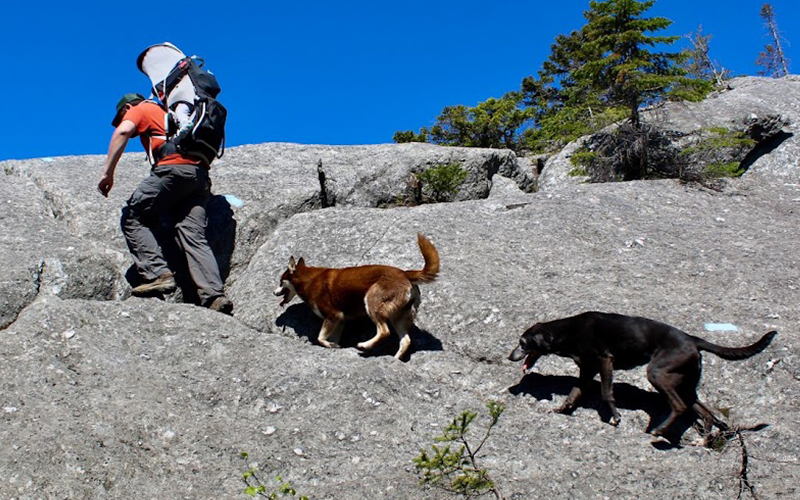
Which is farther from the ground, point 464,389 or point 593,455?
point 464,389

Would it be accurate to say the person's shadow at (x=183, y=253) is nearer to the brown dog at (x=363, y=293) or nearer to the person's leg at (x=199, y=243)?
the person's leg at (x=199, y=243)

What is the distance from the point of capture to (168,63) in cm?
1038

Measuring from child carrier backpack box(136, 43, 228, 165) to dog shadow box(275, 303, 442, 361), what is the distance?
2.49 metres

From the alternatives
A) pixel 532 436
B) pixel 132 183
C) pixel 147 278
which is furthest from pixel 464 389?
pixel 132 183

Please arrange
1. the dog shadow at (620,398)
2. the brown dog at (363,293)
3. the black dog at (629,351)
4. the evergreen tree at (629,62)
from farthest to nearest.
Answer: the evergreen tree at (629,62) → the brown dog at (363,293) → the dog shadow at (620,398) → the black dog at (629,351)

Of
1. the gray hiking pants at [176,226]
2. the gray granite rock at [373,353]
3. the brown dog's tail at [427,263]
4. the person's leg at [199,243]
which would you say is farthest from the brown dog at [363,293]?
the gray hiking pants at [176,226]

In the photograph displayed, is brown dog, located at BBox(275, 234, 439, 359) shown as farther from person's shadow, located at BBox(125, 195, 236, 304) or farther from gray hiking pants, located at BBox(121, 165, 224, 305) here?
person's shadow, located at BBox(125, 195, 236, 304)

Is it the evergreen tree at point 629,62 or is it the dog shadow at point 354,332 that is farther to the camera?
the evergreen tree at point 629,62

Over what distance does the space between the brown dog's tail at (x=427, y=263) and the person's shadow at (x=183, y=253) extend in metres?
3.55

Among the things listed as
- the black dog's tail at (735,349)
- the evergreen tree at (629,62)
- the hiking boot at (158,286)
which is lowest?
the black dog's tail at (735,349)

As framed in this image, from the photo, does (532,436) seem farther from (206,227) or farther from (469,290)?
(206,227)

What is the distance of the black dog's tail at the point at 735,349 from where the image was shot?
6.80 metres

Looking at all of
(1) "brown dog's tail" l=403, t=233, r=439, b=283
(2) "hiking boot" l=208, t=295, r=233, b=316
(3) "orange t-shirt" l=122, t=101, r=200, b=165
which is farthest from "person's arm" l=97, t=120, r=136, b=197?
(1) "brown dog's tail" l=403, t=233, r=439, b=283

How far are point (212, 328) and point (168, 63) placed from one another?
12.9 ft
